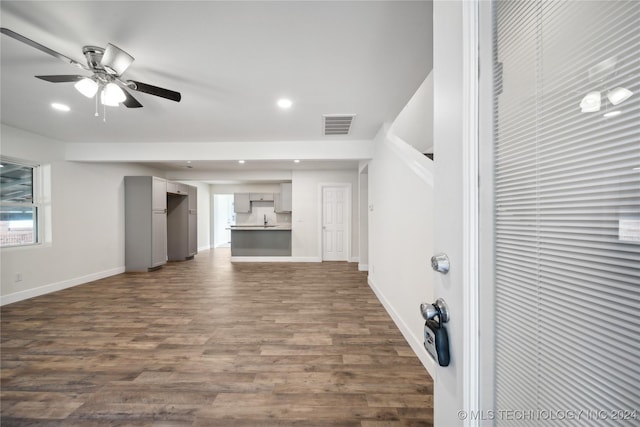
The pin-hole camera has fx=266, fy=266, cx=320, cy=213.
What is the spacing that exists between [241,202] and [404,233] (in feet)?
23.4

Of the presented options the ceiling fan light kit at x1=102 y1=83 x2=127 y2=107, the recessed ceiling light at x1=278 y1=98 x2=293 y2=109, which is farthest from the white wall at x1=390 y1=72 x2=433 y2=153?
the ceiling fan light kit at x1=102 y1=83 x2=127 y2=107

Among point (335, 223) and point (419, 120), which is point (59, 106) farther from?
point (335, 223)

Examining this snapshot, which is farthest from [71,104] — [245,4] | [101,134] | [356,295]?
[356,295]

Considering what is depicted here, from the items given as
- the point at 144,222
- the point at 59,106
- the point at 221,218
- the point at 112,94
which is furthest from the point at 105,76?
the point at 221,218

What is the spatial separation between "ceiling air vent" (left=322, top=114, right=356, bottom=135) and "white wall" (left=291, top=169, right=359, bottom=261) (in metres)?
2.98

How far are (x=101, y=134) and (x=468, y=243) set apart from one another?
17.7 feet

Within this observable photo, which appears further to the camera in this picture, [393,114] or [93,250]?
[93,250]

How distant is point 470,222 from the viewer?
675 mm

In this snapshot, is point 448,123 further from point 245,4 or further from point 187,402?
point 187,402

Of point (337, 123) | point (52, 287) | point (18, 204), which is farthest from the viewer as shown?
point (52, 287)

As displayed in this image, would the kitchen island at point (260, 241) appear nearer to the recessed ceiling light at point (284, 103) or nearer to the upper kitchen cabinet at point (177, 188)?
the upper kitchen cabinet at point (177, 188)

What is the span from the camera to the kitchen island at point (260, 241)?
7.09m

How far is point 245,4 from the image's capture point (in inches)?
63.4

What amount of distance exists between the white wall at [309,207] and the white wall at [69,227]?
3863 mm
